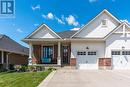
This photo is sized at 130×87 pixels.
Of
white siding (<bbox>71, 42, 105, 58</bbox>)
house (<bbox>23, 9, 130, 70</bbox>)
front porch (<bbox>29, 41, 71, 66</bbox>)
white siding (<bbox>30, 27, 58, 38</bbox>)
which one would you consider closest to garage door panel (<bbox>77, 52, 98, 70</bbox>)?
house (<bbox>23, 9, 130, 70</bbox>)

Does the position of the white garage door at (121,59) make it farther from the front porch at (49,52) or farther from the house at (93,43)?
the front porch at (49,52)

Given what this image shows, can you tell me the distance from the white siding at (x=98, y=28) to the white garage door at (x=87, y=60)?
2.12m

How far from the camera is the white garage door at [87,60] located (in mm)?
35281

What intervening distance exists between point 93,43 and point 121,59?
12.2 feet

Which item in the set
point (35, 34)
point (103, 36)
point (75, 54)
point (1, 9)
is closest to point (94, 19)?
point (103, 36)

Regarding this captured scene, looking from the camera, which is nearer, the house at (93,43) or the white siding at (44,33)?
the house at (93,43)

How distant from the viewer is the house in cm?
3453

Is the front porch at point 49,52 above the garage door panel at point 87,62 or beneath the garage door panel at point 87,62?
above

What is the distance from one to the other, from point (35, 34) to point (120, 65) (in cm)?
1056

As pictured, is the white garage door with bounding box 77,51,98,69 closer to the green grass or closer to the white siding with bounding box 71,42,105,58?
the white siding with bounding box 71,42,105,58

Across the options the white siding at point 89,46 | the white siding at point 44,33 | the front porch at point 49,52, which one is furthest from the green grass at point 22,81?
the front porch at point 49,52

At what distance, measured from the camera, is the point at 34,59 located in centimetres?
3675

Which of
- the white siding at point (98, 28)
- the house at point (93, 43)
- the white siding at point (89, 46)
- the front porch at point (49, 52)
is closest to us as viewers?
the house at point (93, 43)

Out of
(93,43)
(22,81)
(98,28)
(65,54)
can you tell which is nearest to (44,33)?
(65,54)
